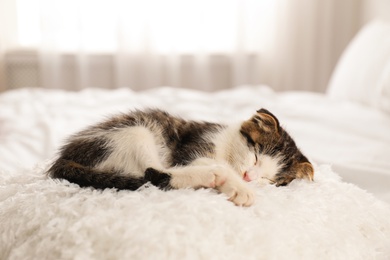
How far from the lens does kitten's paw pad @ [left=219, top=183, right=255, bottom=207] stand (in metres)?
0.91

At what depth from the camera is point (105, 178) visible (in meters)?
0.95

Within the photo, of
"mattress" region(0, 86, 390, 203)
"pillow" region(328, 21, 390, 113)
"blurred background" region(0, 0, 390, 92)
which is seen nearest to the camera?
"mattress" region(0, 86, 390, 203)

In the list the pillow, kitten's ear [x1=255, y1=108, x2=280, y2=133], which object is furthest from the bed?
the pillow

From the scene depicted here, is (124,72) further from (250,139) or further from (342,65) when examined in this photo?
(250,139)

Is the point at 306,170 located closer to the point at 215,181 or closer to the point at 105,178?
the point at 215,181

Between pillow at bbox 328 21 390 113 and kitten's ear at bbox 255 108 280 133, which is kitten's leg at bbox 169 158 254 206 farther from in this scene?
pillow at bbox 328 21 390 113

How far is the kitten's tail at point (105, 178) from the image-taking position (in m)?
0.94

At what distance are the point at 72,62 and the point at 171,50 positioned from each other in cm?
74

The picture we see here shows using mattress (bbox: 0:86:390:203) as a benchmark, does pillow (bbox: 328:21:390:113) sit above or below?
above

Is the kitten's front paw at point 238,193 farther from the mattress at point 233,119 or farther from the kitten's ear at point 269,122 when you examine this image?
the mattress at point 233,119

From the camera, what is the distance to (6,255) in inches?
33.7

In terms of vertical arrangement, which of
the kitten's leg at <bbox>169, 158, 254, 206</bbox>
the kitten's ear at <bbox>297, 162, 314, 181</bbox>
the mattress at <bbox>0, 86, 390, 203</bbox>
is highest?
the kitten's leg at <bbox>169, 158, 254, 206</bbox>

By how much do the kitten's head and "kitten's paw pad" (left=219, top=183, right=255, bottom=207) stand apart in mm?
125

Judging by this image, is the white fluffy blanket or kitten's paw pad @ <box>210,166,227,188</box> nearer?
the white fluffy blanket
